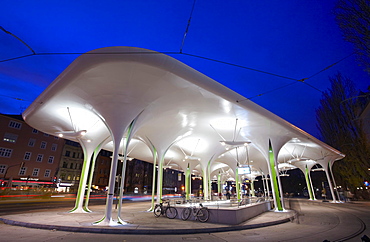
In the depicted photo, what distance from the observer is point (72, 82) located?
27.3 feet

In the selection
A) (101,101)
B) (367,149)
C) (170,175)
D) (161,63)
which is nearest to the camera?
(161,63)

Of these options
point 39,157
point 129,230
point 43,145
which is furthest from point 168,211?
point 43,145

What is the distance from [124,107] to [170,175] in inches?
2608

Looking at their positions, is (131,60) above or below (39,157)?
below

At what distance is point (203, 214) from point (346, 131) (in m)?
26.3

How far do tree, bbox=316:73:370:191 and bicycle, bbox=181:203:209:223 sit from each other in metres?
18.5

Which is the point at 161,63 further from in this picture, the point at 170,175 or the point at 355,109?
the point at 170,175

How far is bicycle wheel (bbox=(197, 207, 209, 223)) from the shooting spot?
10.4 m

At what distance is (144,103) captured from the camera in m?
9.78

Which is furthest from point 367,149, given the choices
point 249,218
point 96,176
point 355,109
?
point 96,176

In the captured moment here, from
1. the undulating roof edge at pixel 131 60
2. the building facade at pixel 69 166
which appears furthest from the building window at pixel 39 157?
the undulating roof edge at pixel 131 60

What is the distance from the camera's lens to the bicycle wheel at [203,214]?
1041cm

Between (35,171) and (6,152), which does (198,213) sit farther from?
(35,171)

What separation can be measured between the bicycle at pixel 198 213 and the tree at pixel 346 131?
18.5 meters
